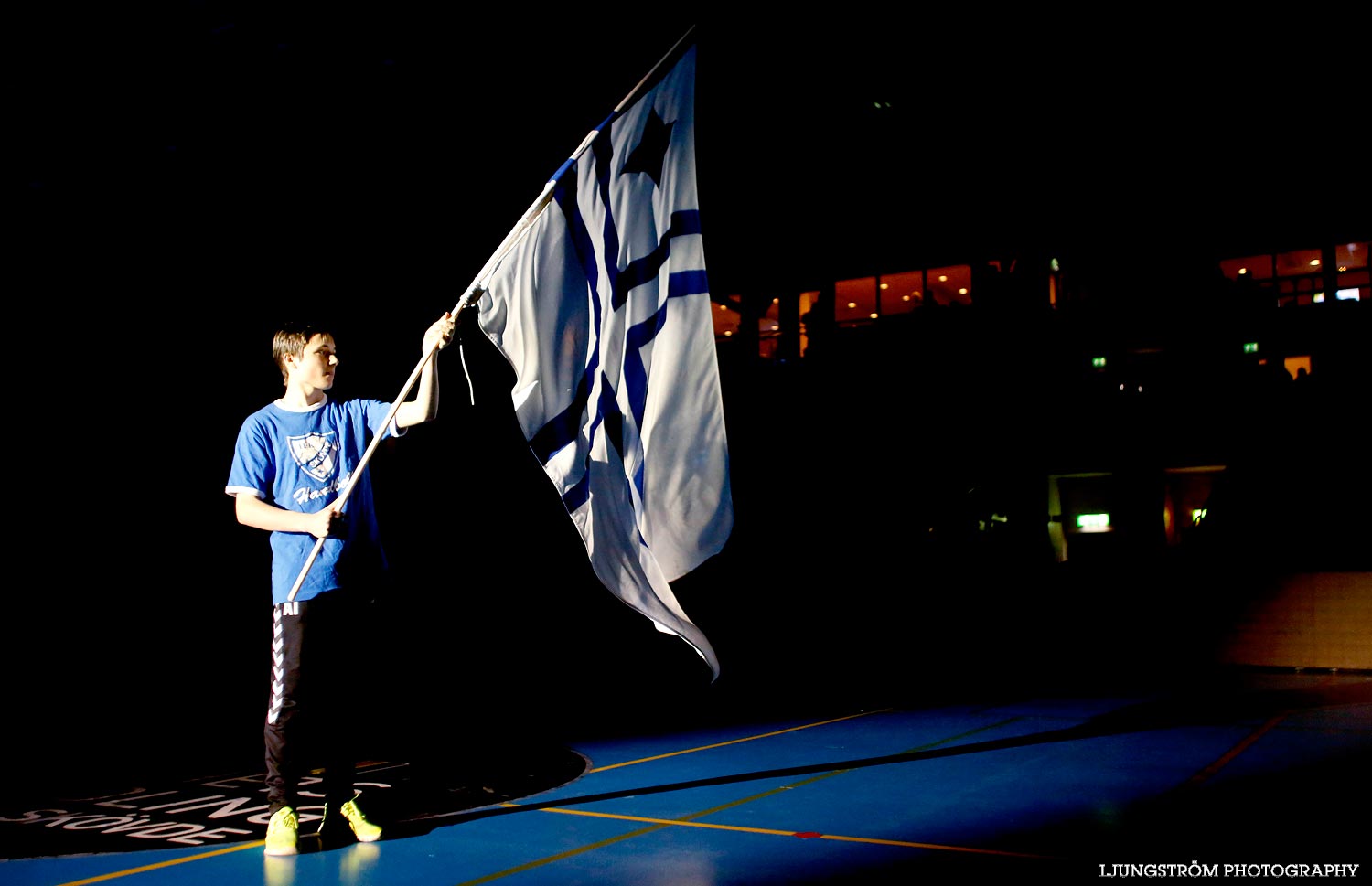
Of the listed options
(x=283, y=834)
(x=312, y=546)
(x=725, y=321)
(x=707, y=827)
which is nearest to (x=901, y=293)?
(x=725, y=321)

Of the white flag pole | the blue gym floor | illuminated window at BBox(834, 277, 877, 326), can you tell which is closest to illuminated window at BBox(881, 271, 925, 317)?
illuminated window at BBox(834, 277, 877, 326)

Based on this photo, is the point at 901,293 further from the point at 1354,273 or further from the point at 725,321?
the point at 1354,273

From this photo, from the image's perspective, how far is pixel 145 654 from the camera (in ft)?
28.6

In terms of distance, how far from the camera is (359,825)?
375 centimetres

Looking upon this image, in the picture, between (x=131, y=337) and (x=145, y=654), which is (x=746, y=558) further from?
(x=131, y=337)

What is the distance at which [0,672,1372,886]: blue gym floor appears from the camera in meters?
3.24

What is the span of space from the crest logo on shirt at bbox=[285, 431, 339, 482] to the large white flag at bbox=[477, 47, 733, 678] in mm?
723

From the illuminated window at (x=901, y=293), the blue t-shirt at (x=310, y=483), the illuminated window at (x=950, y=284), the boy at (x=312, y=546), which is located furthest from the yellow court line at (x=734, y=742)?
the illuminated window at (x=901, y=293)

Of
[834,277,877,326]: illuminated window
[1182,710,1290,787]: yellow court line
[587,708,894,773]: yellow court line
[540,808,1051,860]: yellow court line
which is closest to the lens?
[540,808,1051,860]: yellow court line

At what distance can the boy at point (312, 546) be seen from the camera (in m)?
3.60

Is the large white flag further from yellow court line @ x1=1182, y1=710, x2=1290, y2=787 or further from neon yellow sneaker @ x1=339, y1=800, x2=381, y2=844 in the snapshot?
yellow court line @ x1=1182, y1=710, x2=1290, y2=787

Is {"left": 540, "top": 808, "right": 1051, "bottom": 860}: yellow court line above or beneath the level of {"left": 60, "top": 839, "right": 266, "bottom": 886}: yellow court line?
beneath

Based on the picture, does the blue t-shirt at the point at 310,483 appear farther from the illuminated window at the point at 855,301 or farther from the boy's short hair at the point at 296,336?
the illuminated window at the point at 855,301

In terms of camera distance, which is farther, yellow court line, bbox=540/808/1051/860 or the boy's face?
the boy's face
